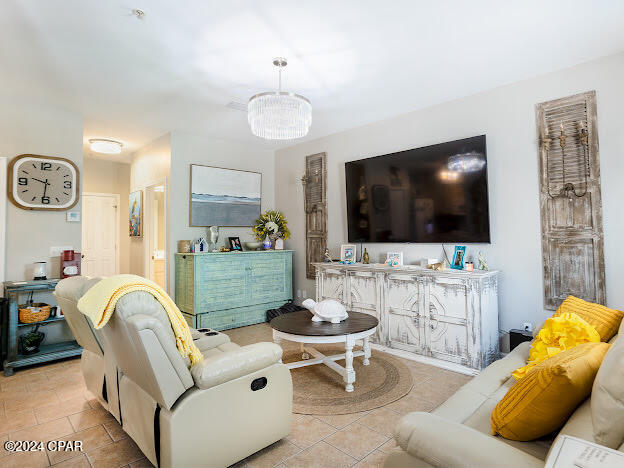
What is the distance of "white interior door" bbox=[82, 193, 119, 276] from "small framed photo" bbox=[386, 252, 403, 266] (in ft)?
17.0

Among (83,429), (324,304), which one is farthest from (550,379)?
(83,429)

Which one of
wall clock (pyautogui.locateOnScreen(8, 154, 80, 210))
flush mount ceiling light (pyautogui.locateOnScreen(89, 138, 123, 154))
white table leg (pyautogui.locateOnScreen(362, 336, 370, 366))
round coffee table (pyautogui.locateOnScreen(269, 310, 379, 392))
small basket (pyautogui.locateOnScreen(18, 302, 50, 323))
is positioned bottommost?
white table leg (pyautogui.locateOnScreen(362, 336, 370, 366))

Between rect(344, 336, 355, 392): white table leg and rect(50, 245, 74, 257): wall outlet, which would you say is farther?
rect(50, 245, 74, 257): wall outlet

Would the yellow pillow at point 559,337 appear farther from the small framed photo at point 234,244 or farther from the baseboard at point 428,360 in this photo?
the small framed photo at point 234,244

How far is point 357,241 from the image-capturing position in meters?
4.56

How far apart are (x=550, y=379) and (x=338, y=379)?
6.88 ft

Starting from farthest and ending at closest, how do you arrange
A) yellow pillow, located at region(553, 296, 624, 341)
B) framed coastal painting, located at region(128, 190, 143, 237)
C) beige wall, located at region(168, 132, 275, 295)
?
framed coastal painting, located at region(128, 190, 143, 237) → beige wall, located at region(168, 132, 275, 295) → yellow pillow, located at region(553, 296, 624, 341)

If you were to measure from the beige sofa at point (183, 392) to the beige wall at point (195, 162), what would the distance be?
2.70 metres

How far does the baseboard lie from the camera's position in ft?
Answer: 10.4

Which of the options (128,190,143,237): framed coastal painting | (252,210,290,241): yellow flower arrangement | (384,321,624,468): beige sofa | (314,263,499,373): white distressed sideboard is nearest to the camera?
(384,321,624,468): beige sofa

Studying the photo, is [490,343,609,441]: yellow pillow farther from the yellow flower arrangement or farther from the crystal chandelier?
the yellow flower arrangement

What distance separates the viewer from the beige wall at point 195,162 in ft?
15.8

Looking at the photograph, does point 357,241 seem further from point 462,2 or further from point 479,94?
point 462,2

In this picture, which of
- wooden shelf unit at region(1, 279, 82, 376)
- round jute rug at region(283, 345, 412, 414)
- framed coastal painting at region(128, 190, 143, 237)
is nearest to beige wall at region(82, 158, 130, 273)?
framed coastal painting at region(128, 190, 143, 237)
